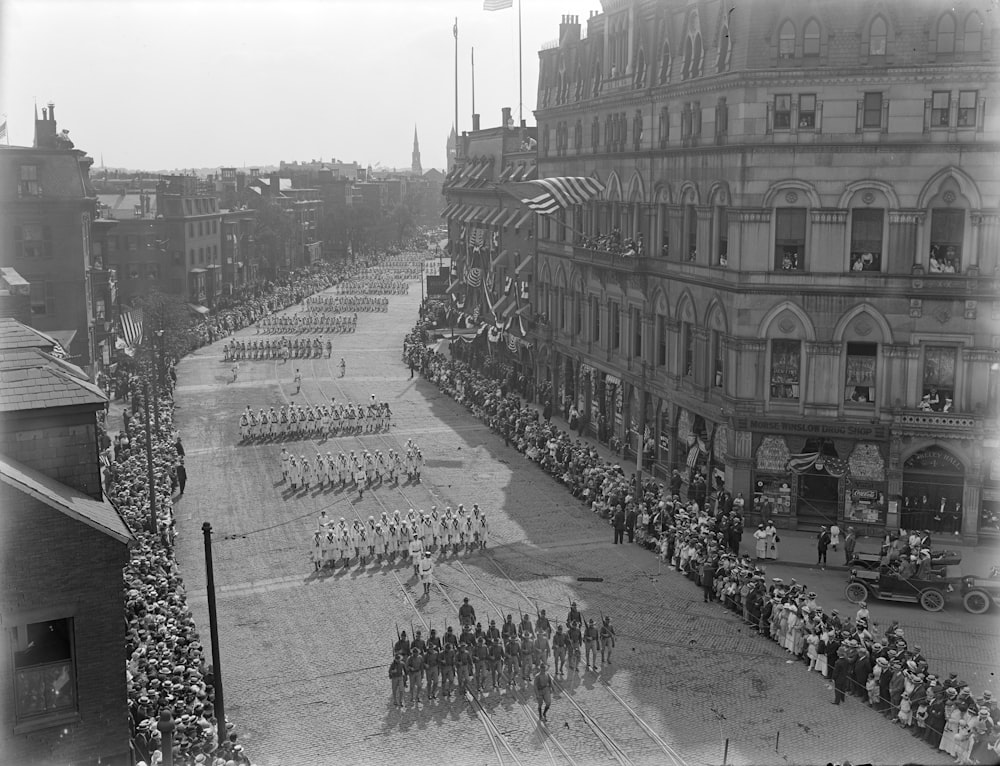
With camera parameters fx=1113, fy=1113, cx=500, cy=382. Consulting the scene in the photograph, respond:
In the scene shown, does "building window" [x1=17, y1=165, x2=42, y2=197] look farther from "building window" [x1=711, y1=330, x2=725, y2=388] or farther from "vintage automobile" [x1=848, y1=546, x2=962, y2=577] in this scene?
"vintage automobile" [x1=848, y1=546, x2=962, y2=577]

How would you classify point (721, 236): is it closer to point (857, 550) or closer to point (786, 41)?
point (786, 41)

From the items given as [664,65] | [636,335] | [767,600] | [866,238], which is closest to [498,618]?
[767,600]

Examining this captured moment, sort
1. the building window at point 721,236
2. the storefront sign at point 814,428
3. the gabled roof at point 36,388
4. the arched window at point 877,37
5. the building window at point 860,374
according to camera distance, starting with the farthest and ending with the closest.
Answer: the building window at point 721,236 < the building window at point 860,374 < the storefront sign at point 814,428 < the arched window at point 877,37 < the gabled roof at point 36,388

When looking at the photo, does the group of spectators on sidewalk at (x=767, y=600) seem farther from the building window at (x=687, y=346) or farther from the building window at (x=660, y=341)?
the building window at (x=660, y=341)

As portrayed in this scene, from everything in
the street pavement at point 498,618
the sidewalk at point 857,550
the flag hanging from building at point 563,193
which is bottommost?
the street pavement at point 498,618

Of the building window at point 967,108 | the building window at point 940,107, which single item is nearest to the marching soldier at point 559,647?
the building window at point 940,107
